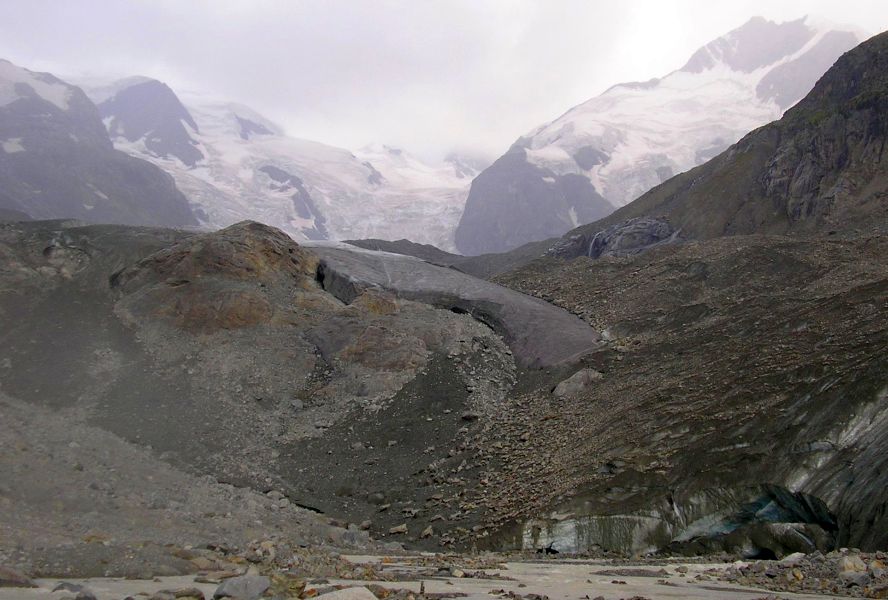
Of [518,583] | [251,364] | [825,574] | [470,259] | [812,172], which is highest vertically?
[470,259]

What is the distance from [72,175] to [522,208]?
331ft

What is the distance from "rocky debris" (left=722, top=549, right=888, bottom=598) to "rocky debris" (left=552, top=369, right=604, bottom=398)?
12804 millimetres

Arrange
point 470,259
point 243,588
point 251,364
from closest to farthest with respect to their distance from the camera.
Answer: point 243,588 < point 251,364 < point 470,259

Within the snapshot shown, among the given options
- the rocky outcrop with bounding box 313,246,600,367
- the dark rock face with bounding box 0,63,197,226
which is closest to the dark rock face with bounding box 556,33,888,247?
the rocky outcrop with bounding box 313,246,600,367

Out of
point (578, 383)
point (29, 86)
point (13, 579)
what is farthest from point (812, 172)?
point (29, 86)

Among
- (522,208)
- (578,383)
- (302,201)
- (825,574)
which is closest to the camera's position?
(825,574)

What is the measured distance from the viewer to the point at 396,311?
31.8 m

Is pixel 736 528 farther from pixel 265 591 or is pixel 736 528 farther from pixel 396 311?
pixel 396 311

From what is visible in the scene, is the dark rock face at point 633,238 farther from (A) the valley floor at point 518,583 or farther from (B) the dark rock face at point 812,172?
(A) the valley floor at point 518,583

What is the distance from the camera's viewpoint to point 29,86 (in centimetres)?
17275

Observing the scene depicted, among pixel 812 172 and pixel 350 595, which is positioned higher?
pixel 812 172

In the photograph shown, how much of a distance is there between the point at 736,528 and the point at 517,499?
5385 millimetres

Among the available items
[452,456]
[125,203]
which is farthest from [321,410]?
[125,203]

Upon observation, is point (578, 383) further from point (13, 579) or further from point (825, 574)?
point (13, 579)
